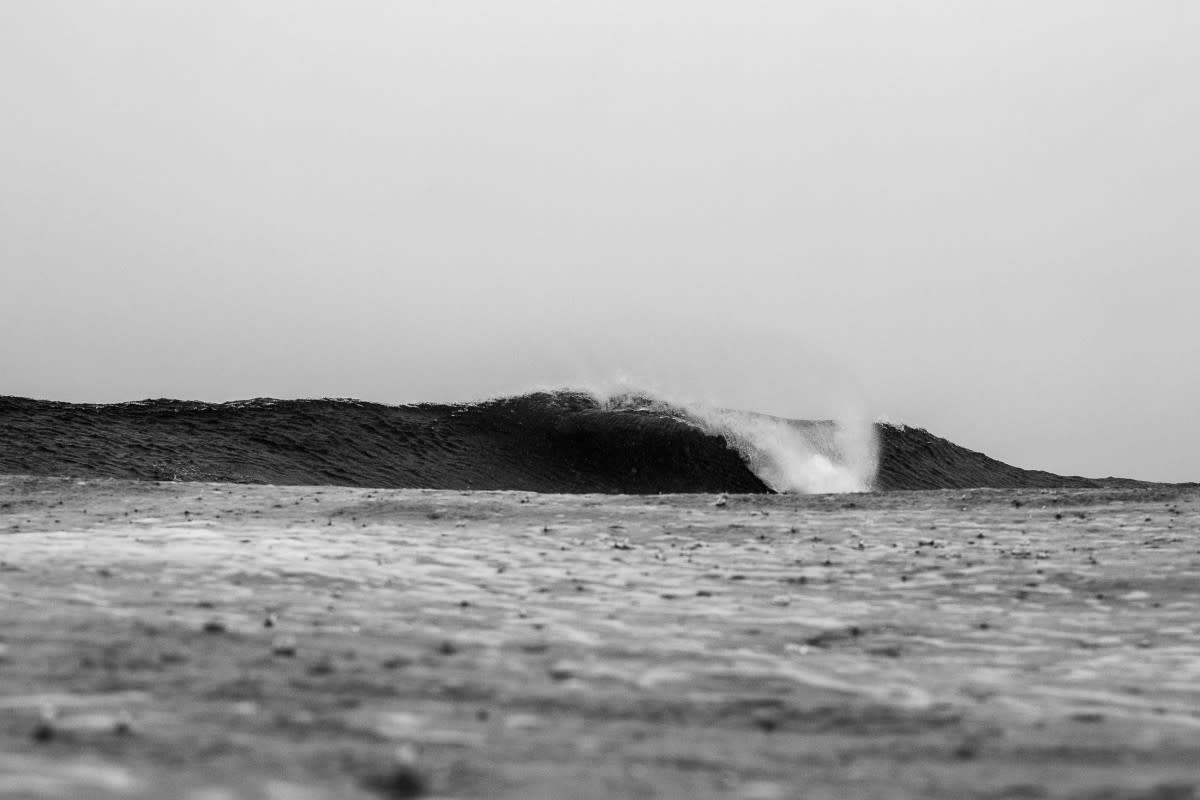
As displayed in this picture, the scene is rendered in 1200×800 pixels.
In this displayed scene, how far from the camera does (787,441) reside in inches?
1328

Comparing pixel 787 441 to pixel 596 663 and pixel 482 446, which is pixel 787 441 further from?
pixel 596 663

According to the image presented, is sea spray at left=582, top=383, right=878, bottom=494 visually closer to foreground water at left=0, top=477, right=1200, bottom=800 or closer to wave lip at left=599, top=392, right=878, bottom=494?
wave lip at left=599, top=392, right=878, bottom=494

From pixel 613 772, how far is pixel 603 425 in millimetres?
28411

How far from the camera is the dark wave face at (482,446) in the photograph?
24.2 metres

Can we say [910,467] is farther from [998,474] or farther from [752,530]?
[752,530]

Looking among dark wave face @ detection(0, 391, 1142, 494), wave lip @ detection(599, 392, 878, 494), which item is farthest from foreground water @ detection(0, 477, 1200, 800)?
wave lip @ detection(599, 392, 878, 494)

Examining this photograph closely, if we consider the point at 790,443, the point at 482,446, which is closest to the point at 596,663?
the point at 482,446

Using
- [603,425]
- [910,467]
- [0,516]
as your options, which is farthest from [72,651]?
[910,467]

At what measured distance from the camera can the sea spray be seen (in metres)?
31.9

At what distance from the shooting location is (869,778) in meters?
3.99

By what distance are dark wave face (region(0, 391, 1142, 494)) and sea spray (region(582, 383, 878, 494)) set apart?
0.18ft

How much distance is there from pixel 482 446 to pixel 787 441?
33.5 feet

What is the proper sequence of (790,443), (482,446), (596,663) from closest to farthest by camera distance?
(596,663), (482,446), (790,443)

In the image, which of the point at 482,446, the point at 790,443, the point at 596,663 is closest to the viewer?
the point at 596,663
